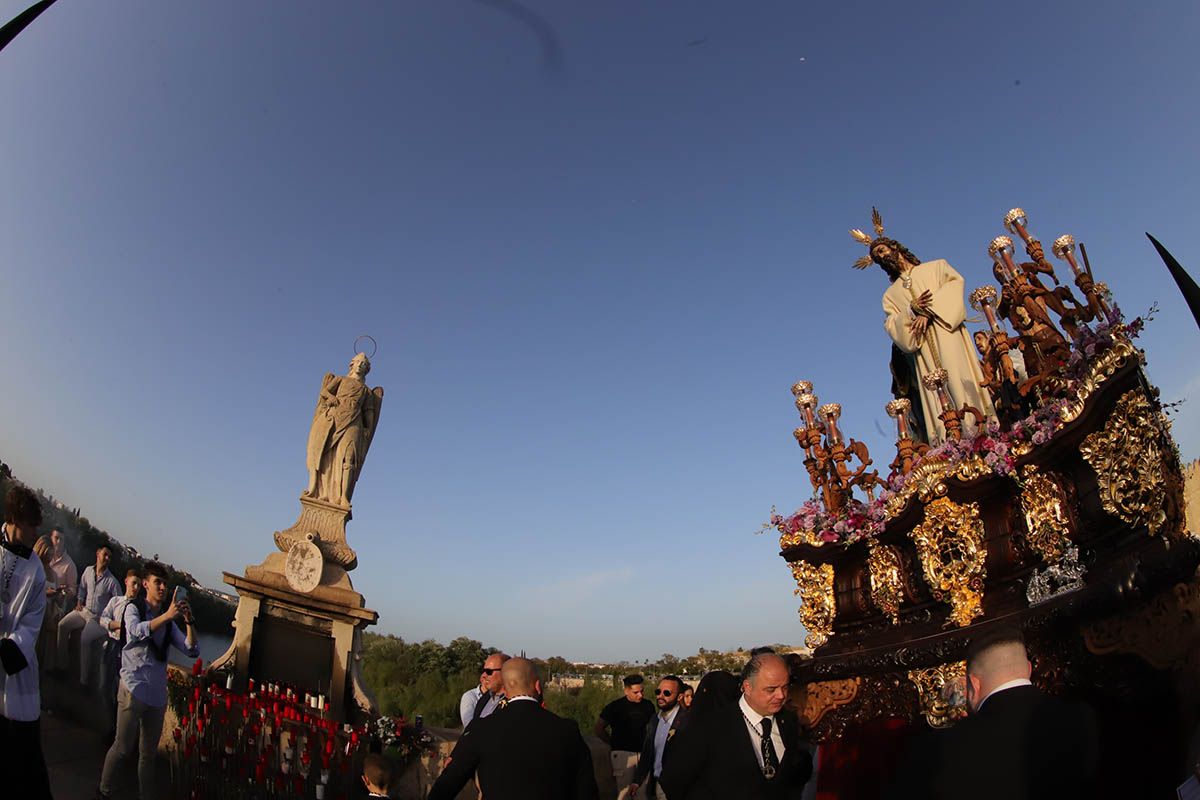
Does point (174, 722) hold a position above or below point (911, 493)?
below

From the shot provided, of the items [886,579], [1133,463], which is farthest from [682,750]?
[886,579]

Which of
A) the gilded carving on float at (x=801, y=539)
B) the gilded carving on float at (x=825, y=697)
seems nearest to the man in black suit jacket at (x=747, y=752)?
the gilded carving on float at (x=825, y=697)

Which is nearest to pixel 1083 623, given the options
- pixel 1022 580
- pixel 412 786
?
pixel 1022 580

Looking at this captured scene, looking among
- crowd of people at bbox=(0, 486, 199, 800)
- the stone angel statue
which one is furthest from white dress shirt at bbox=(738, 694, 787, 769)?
the stone angel statue

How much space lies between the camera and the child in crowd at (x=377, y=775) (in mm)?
4195

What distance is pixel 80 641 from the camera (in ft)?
24.5

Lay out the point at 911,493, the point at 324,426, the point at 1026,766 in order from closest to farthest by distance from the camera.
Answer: the point at 1026,766 < the point at 911,493 < the point at 324,426

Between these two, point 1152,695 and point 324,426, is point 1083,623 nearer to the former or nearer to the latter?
point 1152,695

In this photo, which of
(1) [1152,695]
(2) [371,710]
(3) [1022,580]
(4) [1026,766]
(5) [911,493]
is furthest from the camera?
(2) [371,710]

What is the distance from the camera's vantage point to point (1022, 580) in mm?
6238

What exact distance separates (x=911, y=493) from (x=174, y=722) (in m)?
8.14

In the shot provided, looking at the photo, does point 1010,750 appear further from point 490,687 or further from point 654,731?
point 654,731

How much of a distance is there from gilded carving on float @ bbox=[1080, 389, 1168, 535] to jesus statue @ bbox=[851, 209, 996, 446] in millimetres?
3544

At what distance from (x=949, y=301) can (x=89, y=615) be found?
11.2 m
